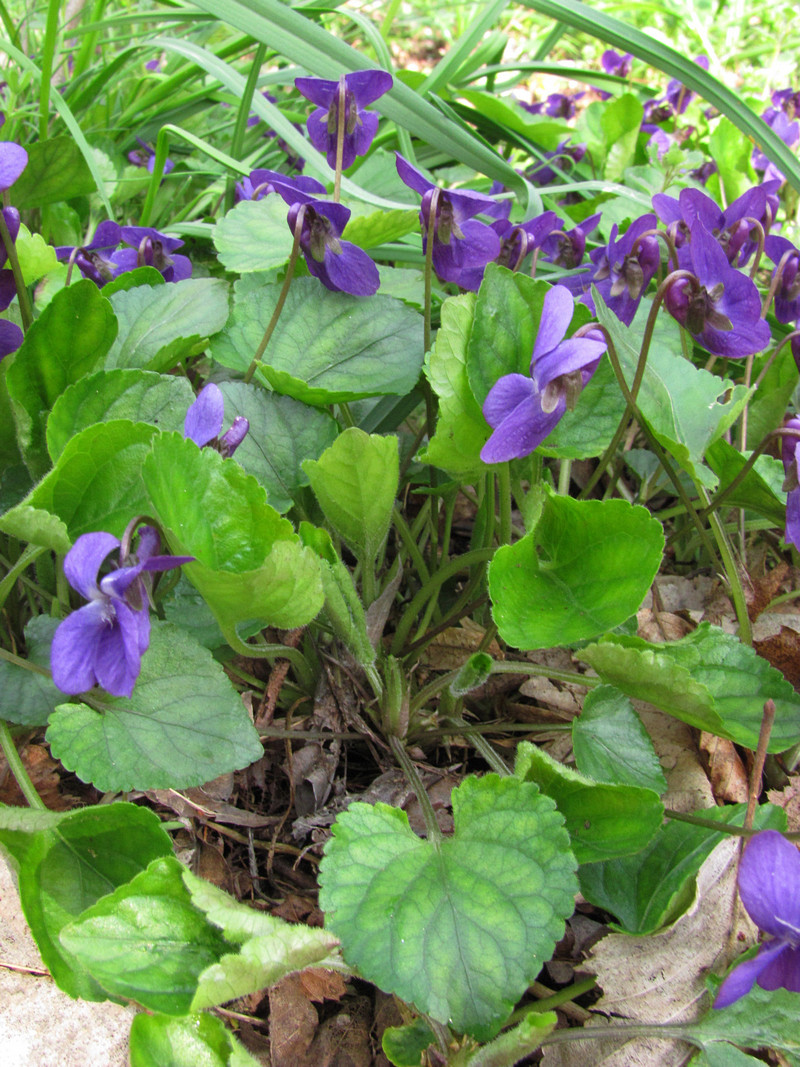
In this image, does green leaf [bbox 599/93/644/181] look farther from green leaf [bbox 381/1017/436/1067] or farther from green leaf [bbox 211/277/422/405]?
green leaf [bbox 381/1017/436/1067]

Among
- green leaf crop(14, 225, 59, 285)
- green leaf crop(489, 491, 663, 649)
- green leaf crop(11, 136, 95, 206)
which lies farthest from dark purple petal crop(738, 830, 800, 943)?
green leaf crop(11, 136, 95, 206)

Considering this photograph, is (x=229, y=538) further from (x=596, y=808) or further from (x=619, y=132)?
(x=619, y=132)

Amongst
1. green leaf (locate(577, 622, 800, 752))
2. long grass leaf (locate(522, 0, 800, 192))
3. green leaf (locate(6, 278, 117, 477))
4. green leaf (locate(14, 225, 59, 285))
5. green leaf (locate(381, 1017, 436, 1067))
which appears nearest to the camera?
green leaf (locate(381, 1017, 436, 1067))

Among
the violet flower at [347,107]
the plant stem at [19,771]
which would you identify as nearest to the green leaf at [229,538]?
the plant stem at [19,771]

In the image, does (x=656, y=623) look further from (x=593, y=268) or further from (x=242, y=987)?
(x=242, y=987)

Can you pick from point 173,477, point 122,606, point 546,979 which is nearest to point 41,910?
point 122,606

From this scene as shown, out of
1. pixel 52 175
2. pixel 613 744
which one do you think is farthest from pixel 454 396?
pixel 52 175
